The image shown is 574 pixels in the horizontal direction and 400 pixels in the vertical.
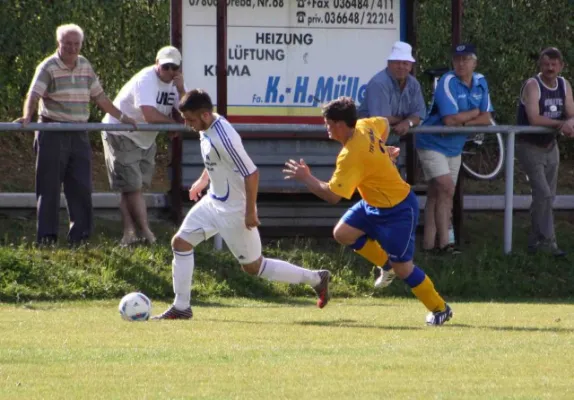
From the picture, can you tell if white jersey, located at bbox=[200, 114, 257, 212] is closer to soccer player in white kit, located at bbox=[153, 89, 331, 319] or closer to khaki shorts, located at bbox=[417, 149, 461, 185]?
soccer player in white kit, located at bbox=[153, 89, 331, 319]

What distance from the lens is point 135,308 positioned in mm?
11133

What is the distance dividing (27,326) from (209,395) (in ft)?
12.0

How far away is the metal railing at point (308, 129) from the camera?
13.8m

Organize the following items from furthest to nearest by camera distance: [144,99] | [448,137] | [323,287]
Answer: [448,137] < [144,99] < [323,287]

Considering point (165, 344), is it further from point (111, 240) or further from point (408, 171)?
point (408, 171)

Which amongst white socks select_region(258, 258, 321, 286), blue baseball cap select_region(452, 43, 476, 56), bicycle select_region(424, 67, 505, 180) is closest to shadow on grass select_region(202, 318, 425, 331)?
white socks select_region(258, 258, 321, 286)

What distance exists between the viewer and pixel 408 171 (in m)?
16.1

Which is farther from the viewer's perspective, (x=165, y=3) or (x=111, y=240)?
(x=165, y=3)

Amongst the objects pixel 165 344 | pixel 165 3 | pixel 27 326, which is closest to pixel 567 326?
pixel 165 344

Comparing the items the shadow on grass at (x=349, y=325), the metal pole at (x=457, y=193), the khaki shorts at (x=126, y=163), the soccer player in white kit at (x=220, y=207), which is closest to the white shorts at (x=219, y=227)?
the soccer player in white kit at (x=220, y=207)

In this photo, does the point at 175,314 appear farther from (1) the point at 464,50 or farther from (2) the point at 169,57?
(1) the point at 464,50

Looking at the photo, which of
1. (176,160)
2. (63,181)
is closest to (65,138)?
(63,181)

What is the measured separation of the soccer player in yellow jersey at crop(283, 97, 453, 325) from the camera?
35.4 ft

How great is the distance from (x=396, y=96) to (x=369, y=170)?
12.4ft
